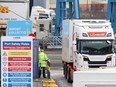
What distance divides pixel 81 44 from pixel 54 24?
30.1 meters

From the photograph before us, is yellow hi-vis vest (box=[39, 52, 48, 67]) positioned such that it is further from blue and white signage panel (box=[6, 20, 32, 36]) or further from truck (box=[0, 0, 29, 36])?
truck (box=[0, 0, 29, 36])

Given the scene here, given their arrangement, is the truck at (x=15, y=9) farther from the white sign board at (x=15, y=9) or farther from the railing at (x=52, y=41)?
the railing at (x=52, y=41)

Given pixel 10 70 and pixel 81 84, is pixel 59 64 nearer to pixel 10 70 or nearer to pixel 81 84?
pixel 10 70

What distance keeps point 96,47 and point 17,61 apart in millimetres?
7122

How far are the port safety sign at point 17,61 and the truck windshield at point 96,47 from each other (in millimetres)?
6552

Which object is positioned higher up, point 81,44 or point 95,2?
point 95,2

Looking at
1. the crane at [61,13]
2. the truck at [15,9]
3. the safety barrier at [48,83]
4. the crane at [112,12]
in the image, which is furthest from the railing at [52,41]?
the safety barrier at [48,83]

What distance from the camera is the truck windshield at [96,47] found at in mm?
22484

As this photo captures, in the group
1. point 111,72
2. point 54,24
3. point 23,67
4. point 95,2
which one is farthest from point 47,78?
point 95,2

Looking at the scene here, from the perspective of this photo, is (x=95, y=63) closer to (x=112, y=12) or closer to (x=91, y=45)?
(x=91, y=45)

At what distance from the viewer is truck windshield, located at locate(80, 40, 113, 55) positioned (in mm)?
22484

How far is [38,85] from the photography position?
2034 centimetres

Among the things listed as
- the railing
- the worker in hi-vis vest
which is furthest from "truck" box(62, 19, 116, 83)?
the railing

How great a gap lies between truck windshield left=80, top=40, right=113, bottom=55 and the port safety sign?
258 inches
